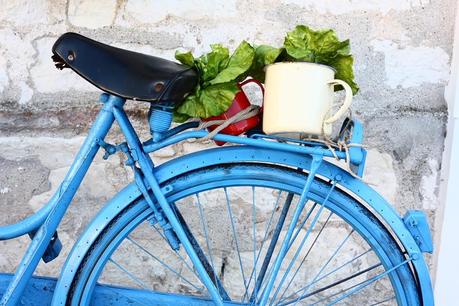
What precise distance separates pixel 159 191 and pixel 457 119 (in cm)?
112

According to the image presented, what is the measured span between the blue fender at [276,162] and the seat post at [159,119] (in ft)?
0.28

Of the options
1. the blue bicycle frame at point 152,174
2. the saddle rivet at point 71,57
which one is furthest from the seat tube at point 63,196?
the saddle rivet at point 71,57

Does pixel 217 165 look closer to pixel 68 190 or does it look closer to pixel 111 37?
pixel 68 190

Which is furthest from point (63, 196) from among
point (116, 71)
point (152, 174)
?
point (116, 71)

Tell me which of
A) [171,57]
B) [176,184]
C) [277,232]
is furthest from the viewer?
[171,57]

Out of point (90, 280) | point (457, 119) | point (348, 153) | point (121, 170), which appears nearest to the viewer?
point (348, 153)

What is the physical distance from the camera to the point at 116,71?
4.75 feet

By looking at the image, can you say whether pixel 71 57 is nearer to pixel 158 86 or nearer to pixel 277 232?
pixel 158 86

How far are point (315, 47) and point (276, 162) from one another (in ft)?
0.95

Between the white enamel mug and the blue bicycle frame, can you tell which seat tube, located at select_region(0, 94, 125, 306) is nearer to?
the blue bicycle frame

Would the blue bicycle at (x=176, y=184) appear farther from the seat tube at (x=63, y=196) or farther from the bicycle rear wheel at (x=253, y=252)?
the bicycle rear wheel at (x=253, y=252)

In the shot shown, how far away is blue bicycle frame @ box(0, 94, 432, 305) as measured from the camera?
4.81 feet

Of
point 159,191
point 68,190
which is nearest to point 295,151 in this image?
point 159,191

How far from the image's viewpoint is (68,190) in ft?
5.05
